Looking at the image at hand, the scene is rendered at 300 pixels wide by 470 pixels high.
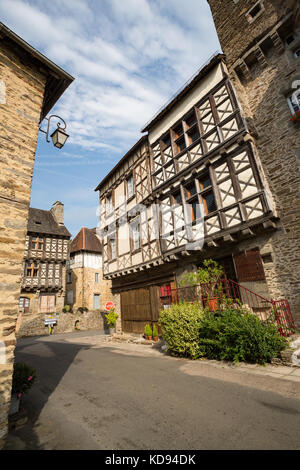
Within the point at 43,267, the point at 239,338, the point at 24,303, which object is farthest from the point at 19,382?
the point at 43,267

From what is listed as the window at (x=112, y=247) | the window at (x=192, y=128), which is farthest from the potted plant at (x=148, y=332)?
the window at (x=192, y=128)

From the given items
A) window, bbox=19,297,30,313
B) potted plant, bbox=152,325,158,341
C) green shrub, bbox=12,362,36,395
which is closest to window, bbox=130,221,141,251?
potted plant, bbox=152,325,158,341

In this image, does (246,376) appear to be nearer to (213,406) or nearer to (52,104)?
(213,406)

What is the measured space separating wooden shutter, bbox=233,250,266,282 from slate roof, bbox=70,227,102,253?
2238cm

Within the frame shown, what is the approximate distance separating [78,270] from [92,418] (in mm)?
24881

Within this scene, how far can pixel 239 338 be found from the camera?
5543 mm

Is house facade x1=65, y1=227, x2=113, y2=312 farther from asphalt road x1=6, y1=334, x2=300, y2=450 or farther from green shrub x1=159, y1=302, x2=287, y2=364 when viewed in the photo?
asphalt road x1=6, y1=334, x2=300, y2=450

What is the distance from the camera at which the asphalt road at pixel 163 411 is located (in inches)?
108

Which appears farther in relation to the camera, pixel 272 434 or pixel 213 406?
pixel 213 406

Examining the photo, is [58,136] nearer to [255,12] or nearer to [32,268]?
[255,12]

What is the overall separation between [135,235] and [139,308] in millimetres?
4024

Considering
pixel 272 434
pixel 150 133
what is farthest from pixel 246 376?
pixel 150 133

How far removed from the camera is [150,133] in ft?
41.5
